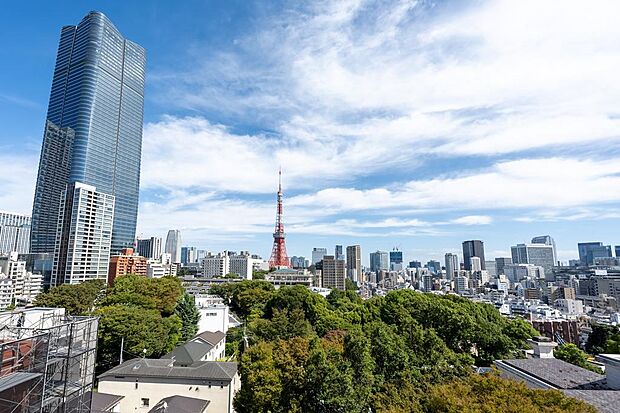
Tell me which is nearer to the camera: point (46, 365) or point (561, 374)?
point (46, 365)

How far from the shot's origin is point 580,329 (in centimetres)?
5006

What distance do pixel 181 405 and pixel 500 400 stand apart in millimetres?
12612

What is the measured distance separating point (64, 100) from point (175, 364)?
262 feet

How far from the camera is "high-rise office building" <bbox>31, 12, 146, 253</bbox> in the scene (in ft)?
244

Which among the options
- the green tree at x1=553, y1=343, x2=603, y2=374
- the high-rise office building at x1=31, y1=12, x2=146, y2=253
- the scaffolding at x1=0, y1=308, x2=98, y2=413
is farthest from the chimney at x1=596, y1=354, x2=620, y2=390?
the high-rise office building at x1=31, y1=12, x2=146, y2=253

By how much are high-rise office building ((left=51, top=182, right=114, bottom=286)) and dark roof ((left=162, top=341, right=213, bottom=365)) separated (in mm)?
46191

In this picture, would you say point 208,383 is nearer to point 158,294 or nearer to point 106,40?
point 158,294

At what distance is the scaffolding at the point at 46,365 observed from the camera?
8.17 metres

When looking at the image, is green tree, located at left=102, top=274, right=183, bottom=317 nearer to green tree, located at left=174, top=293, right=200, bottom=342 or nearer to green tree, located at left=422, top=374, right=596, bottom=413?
green tree, located at left=174, top=293, right=200, bottom=342

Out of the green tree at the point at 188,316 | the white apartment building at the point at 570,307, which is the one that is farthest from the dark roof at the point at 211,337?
the white apartment building at the point at 570,307

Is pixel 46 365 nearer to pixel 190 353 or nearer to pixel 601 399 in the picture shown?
pixel 190 353

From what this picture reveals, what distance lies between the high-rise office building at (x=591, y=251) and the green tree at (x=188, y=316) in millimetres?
207234

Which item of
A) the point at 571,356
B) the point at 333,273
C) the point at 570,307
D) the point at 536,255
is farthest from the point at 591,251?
the point at 571,356

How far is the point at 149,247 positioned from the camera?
479 feet
